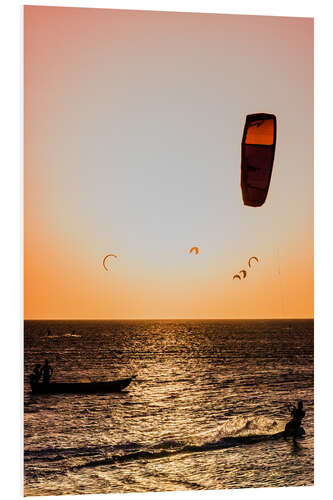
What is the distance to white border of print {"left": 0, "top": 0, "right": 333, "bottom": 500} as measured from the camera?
14.0 ft

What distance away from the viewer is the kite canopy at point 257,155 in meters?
4.69

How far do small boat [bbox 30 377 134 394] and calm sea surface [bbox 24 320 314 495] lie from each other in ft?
0.16

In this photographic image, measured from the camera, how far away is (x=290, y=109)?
4.75m

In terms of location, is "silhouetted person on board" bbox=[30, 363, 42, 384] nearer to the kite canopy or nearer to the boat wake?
the boat wake

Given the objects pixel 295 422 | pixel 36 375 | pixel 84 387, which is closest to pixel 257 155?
pixel 295 422

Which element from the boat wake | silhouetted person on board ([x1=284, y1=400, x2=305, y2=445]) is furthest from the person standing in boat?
silhouetted person on board ([x1=284, y1=400, x2=305, y2=445])

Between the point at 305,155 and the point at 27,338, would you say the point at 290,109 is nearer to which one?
the point at 305,155

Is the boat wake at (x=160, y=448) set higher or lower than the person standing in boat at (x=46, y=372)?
lower

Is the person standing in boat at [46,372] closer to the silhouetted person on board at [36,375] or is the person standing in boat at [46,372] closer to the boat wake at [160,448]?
the silhouetted person on board at [36,375]

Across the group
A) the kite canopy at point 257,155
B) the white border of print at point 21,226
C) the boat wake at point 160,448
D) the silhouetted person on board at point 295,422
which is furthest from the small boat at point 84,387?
the kite canopy at point 257,155

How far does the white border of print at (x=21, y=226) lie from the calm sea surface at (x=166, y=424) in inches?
3.1

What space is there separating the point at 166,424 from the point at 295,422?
A: 0.85m

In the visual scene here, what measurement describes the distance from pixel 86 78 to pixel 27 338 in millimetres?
1731
